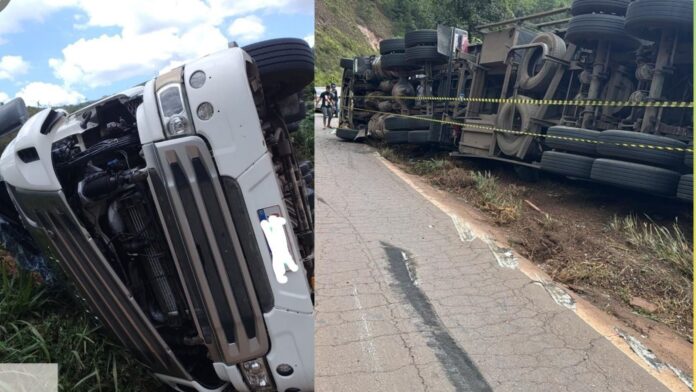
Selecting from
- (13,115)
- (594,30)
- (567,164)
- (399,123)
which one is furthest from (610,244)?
(13,115)

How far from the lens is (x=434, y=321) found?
275 cm

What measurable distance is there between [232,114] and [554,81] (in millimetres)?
3326

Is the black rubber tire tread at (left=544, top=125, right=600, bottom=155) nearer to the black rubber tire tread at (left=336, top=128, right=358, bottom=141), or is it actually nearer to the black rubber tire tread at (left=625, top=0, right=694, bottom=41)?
the black rubber tire tread at (left=625, top=0, right=694, bottom=41)

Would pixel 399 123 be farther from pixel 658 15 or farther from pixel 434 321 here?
pixel 658 15

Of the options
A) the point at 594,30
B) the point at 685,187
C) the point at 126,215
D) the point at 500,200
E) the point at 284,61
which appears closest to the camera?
the point at 284,61

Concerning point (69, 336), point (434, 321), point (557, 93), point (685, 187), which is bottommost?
point (434, 321)

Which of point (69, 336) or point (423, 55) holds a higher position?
point (423, 55)

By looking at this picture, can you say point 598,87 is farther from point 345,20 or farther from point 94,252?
point 94,252

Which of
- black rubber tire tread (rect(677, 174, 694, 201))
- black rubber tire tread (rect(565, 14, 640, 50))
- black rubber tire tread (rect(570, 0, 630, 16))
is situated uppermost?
black rubber tire tread (rect(570, 0, 630, 16))

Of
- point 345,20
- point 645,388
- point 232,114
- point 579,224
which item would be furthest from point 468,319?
point 232,114

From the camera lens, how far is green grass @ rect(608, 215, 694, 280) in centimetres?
296

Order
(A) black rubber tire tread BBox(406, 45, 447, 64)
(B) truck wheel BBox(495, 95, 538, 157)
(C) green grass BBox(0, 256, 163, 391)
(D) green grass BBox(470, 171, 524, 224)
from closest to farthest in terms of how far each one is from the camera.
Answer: (C) green grass BBox(0, 256, 163, 391) < (A) black rubber tire tread BBox(406, 45, 447, 64) < (D) green grass BBox(470, 171, 524, 224) < (B) truck wheel BBox(495, 95, 538, 157)

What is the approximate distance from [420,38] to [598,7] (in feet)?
3.55

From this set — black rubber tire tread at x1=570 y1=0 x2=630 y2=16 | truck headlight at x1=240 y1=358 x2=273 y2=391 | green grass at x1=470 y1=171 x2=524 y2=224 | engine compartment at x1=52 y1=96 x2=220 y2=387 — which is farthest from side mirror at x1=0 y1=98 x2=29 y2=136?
green grass at x1=470 y1=171 x2=524 y2=224
